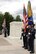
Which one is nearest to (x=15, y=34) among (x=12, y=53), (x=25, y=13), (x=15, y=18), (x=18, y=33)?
(x=18, y=33)

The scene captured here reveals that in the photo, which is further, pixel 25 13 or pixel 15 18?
pixel 15 18

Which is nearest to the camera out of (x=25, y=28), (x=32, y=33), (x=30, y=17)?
(x=32, y=33)

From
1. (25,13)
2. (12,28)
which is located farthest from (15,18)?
(25,13)

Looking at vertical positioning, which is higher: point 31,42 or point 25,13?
point 25,13

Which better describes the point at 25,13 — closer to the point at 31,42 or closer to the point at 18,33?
the point at 31,42

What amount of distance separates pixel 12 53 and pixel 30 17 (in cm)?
229

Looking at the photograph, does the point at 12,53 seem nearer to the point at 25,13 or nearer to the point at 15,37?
the point at 25,13

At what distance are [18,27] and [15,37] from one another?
1.00 metres

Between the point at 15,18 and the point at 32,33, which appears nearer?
the point at 32,33

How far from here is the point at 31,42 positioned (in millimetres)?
12172

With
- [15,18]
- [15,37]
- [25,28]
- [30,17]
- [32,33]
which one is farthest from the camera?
[15,18]

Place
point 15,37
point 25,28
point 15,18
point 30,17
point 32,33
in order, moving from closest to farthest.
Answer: point 32,33
point 30,17
point 25,28
point 15,37
point 15,18

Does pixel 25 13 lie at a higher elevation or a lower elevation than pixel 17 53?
higher

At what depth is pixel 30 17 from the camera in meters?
13.6
